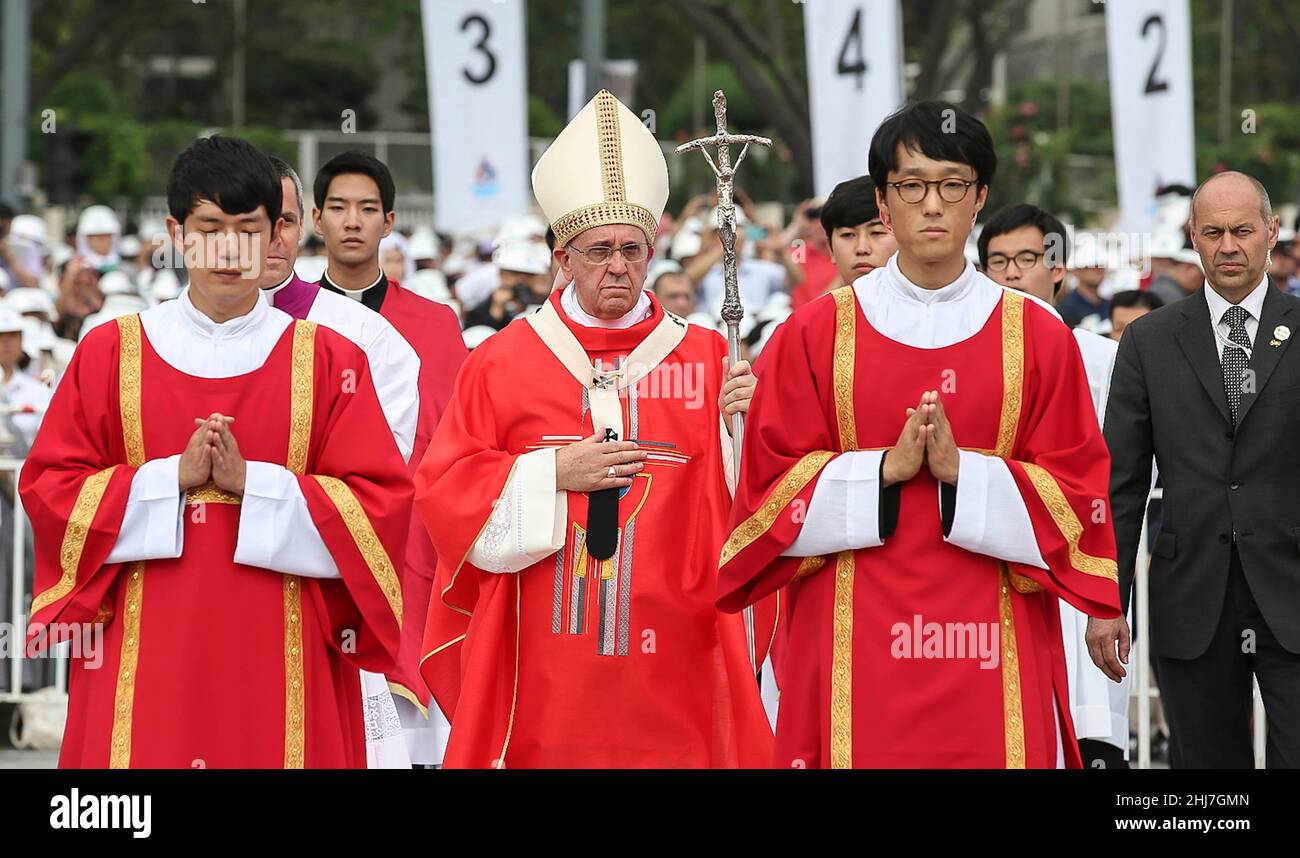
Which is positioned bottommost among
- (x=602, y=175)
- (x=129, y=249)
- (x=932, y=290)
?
(x=932, y=290)

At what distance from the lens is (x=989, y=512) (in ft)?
16.3

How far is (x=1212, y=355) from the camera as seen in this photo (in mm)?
6633

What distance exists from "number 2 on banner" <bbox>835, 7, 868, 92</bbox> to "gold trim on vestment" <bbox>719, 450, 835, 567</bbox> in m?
9.80

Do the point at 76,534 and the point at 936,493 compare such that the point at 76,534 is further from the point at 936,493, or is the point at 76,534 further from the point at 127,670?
the point at 936,493

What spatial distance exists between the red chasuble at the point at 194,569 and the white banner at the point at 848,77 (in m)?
9.35

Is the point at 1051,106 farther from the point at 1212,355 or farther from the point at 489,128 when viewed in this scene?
the point at 1212,355

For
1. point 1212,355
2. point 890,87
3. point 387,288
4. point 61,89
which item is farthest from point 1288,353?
point 61,89

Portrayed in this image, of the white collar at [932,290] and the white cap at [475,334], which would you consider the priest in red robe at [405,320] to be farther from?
the white cap at [475,334]

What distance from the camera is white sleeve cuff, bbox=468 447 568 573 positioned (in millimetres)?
5582

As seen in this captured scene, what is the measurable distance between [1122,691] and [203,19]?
33.8 m

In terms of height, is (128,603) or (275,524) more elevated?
(275,524)

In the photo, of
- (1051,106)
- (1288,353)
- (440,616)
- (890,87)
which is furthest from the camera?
(1051,106)

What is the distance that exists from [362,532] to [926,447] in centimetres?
137

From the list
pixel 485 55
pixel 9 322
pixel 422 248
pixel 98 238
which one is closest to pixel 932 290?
pixel 9 322
